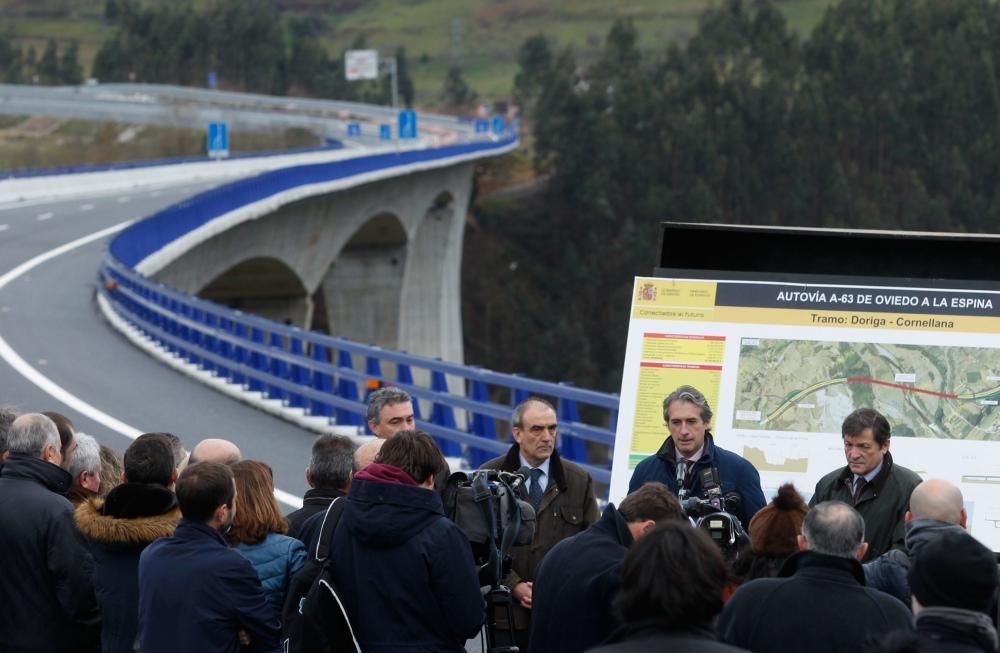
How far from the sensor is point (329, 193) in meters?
50.1

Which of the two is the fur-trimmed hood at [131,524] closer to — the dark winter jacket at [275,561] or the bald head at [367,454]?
the dark winter jacket at [275,561]

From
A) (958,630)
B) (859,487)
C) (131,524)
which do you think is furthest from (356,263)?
(958,630)

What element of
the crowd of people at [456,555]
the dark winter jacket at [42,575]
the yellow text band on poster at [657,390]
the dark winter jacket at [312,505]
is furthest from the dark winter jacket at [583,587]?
the dark winter jacket at [42,575]

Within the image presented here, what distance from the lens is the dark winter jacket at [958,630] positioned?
4969 millimetres

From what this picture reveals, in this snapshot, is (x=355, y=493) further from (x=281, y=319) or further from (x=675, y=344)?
(x=281, y=319)

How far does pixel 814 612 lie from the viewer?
532cm

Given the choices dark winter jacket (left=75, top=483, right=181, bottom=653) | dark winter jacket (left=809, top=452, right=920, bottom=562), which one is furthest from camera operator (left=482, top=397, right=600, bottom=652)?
dark winter jacket (left=75, top=483, right=181, bottom=653)

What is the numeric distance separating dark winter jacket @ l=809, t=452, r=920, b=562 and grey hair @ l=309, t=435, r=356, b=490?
2.10 meters

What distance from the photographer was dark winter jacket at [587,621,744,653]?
456 cm

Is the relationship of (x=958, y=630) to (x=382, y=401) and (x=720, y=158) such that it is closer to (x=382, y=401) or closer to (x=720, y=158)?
(x=382, y=401)

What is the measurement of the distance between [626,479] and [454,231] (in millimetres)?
72974

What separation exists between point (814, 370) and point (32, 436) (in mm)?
3557

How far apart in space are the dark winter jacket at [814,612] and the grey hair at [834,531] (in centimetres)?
3

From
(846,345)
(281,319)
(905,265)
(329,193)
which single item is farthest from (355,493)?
(281,319)
